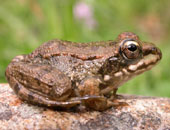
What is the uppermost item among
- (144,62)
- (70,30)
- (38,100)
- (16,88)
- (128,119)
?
(70,30)

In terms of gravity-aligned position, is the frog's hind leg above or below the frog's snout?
below

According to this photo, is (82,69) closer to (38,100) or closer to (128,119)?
(38,100)

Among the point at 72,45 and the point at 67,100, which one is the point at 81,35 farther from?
the point at 67,100

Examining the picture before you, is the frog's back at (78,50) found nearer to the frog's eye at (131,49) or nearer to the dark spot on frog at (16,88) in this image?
the frog's eye at (131,49)

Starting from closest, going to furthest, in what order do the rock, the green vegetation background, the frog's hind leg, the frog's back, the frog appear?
the rock
the frog's hind leg
the frog
the frog's back
the green vegetation background

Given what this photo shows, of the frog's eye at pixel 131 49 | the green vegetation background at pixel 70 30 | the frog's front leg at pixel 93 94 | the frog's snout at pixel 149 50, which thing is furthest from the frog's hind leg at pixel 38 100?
the green vegetation background at pixel 70 30

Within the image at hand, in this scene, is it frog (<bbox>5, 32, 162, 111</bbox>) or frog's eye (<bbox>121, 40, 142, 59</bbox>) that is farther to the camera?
frog's eye (<bbox>121, 40, 142, 59</bbox>)

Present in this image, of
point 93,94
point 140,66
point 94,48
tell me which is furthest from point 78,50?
point 140,66

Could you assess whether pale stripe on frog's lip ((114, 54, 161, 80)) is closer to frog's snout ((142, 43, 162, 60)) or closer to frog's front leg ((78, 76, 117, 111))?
frog's snout ((142, 43, 162, 60))

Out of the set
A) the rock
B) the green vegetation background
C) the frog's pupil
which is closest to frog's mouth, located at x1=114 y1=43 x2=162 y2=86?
the frog's pupil
